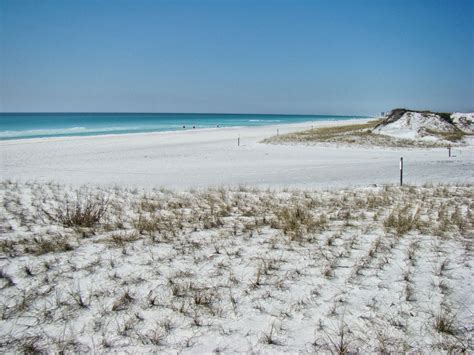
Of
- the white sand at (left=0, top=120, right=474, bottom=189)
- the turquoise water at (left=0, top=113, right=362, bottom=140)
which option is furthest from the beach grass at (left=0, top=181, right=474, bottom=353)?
the turquoise water at (left=0, top=113, right=362, bottom=140)

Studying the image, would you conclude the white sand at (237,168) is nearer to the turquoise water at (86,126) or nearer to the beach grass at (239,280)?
the beach grass at (239,280)

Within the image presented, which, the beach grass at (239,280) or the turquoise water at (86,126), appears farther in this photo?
the turquoise water at (86,126)

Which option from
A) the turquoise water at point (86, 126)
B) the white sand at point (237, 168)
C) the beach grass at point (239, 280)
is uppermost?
the turquoise water at point (86, 126)

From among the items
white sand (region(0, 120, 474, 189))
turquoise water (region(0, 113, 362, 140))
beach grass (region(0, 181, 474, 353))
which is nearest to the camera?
beach grass (region(0, 181, 474, 353))

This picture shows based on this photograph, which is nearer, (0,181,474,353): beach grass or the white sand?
(0,181,474,353): beach grass

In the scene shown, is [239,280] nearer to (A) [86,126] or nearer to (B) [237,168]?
(B) [237,168]

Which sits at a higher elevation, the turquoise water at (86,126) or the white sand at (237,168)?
the turquoise water at (86,126)

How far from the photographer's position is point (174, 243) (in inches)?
222


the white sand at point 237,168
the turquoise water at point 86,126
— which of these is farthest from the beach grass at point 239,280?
the turquoise water at point 86,126

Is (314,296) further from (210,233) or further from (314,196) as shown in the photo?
(314,196)

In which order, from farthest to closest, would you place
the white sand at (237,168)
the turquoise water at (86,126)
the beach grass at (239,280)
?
the turquoise water at (86,126) < the white sand at (237,168) < the beach grass at (239,280)

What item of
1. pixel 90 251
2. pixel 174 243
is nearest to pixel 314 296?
pixel 174 243

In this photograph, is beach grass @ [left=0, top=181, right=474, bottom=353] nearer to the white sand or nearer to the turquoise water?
the white sand

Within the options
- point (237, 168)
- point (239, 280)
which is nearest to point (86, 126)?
point (237, 168)
